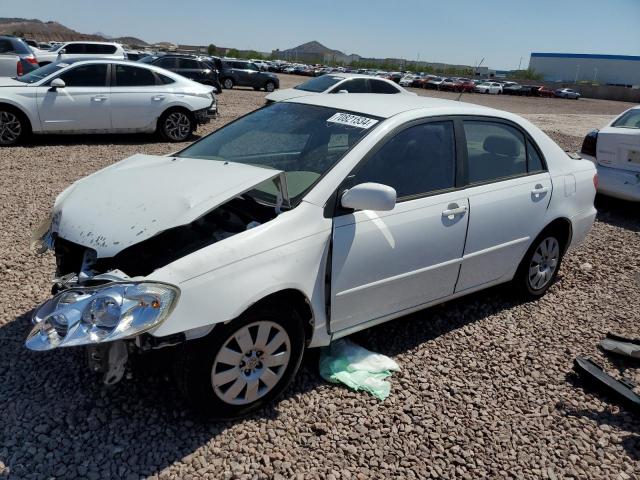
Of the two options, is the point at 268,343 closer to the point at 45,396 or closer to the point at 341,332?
the point at 341,332

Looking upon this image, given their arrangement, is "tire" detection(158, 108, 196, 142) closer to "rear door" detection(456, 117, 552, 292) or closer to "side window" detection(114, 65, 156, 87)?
"side window" detection(114, 65, 156, 87)

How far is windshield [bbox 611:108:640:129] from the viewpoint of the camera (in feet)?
25.5

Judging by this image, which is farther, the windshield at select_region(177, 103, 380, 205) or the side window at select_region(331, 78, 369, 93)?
the side window at select_region(331, 78, 369, 93)

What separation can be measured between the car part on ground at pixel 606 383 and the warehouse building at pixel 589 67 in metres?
97.4

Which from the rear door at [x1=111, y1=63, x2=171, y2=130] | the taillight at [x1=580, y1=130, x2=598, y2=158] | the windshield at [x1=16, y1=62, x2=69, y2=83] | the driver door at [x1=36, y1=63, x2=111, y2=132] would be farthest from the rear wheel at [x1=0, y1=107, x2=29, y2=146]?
the taillight at [x1=580, y1=130, x2=598, y2=158]

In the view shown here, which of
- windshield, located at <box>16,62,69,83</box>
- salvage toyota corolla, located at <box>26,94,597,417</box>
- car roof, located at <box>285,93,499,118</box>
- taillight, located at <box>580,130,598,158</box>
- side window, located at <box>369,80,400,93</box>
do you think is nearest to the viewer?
salvage toyota corolla, located at <box>26,94,597,417</box>

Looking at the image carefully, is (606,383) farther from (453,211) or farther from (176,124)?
(176,124)

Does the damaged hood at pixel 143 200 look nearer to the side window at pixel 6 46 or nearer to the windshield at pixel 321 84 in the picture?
the windshield at pixel 321 84

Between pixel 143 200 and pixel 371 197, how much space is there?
128cm

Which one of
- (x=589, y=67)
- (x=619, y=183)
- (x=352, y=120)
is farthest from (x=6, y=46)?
(x=589, y=67)

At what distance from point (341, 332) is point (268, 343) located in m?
0.55

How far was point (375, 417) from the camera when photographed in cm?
303

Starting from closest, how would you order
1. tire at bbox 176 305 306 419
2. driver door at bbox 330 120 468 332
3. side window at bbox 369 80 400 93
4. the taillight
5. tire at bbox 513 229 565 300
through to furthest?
1. tire at bbox 176 305 306 419
2. driver door at bbox 330 120 468 332
3. tire at bbox 513 229 565 300
4. the taillight
5. side window at bbox 369 80 400 93

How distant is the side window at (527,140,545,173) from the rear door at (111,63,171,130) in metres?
7.99
